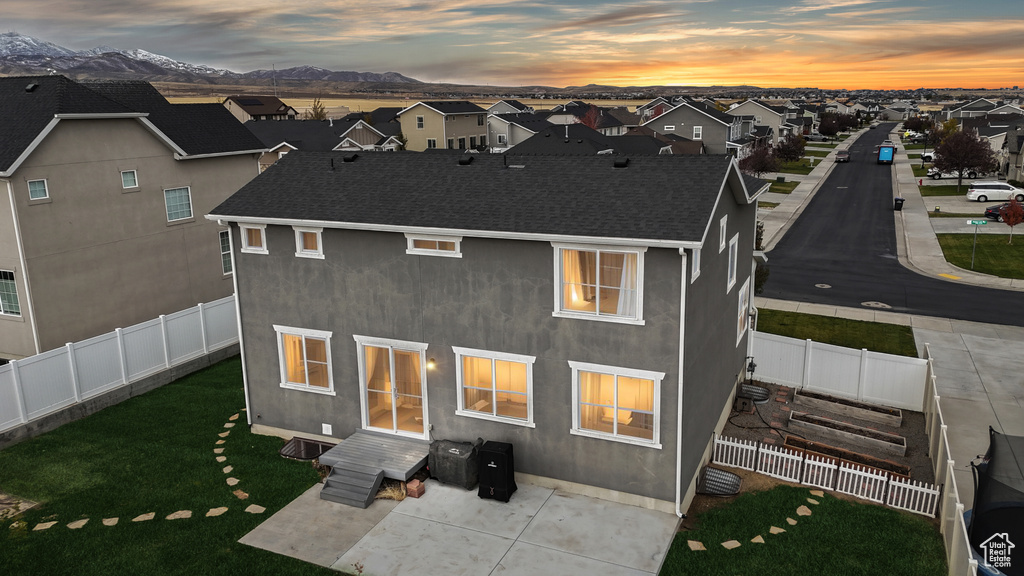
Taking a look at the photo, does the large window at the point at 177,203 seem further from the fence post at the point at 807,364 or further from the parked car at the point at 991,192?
the parked car at the point at 991,192

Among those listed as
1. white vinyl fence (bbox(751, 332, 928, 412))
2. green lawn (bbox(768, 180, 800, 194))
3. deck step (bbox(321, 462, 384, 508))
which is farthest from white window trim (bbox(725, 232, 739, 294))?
green lawn (bbox(768, 180, 800, 194))

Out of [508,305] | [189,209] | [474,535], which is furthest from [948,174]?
[474,535]

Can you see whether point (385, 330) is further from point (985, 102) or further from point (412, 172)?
point (985, 102)

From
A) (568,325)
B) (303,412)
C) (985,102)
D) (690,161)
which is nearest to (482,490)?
(568,325)

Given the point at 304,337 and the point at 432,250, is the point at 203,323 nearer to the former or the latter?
the point at 304,337

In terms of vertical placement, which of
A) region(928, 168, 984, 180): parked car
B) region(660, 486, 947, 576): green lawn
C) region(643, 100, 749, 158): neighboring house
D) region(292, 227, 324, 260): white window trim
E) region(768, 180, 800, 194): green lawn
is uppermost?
region(643, 100, 749, 158): neighboring house

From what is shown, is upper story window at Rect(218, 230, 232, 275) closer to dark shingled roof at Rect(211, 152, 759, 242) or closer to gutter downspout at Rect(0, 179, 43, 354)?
gutter downspout at Rect(0, 179, 43, 354)
